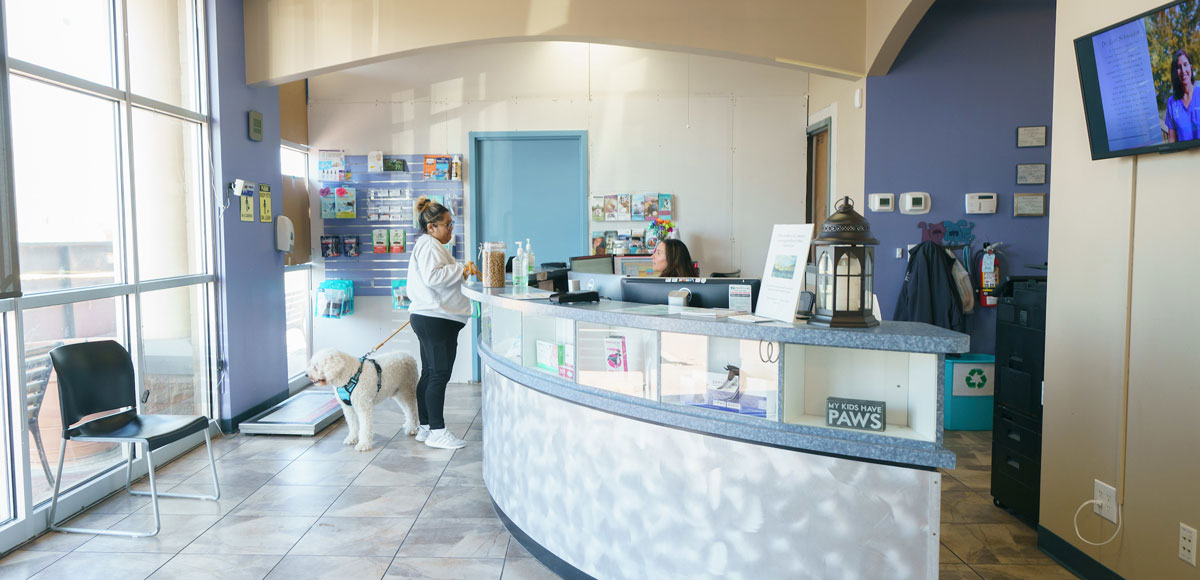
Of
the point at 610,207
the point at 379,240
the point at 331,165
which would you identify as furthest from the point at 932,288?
the point at 331,165

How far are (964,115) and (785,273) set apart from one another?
11.5ft

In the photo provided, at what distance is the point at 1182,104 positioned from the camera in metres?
2.36

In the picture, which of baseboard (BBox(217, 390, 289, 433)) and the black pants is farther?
baseboard (BBox(217, 390, 289, 433))

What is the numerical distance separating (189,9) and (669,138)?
3.74 metres

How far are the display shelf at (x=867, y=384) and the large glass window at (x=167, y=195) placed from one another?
397 cm

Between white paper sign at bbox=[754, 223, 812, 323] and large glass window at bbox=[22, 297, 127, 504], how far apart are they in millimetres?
3386

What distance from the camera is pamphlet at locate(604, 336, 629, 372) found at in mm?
2725

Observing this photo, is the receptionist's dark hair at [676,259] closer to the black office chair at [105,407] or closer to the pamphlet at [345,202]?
the black office chair at [105,407]

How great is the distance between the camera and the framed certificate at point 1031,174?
507 centimetres

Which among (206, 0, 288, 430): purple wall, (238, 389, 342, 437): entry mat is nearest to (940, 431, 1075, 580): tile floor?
(238, 389, 342, 437): entry mat

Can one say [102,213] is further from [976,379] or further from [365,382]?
[976,379]

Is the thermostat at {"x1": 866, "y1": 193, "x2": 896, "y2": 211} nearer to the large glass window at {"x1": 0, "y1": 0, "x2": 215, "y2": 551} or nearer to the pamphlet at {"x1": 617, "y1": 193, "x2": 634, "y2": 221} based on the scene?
the pamphlet at {"x1": 617, "y1": 193, "x2": 634, "y2": 221}

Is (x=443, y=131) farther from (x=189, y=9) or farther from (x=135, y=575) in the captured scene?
(x=135, y=575)

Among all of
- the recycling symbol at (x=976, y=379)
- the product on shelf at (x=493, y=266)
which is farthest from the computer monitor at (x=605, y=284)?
the recycling symbol at (x=976, y=379)
